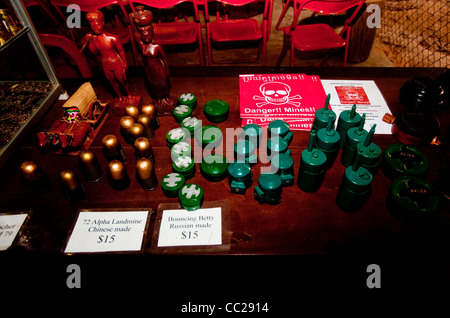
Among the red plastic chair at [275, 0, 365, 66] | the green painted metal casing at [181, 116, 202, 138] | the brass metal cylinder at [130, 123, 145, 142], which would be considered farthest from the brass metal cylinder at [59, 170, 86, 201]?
the red plastic chair at [275, 0, 365, 66]

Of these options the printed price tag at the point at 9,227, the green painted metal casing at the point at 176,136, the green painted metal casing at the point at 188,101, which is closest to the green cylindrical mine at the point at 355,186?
the green painted metal casing at the point at 176,136

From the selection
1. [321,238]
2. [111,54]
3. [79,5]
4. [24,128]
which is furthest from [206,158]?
[79,5]

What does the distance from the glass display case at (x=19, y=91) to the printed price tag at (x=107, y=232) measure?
551 mm

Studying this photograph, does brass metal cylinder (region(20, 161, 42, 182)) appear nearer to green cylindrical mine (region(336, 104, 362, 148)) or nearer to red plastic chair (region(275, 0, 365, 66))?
green cylindrical mine (region(336, 104, 362, 148))

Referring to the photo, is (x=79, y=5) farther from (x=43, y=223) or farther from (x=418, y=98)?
(x=418, y=98)

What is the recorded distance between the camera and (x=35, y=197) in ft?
3.56

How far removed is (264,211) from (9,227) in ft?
3.11

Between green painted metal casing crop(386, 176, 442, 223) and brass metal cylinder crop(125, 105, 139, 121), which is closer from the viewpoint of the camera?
green painted metal casing crop(386, 176, 442, 223)

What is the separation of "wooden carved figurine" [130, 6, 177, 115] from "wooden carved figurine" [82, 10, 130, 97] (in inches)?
4.5

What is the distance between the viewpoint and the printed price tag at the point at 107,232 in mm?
927

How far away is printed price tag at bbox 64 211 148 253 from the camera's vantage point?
0.93 m

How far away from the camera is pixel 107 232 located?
96 centimetres
